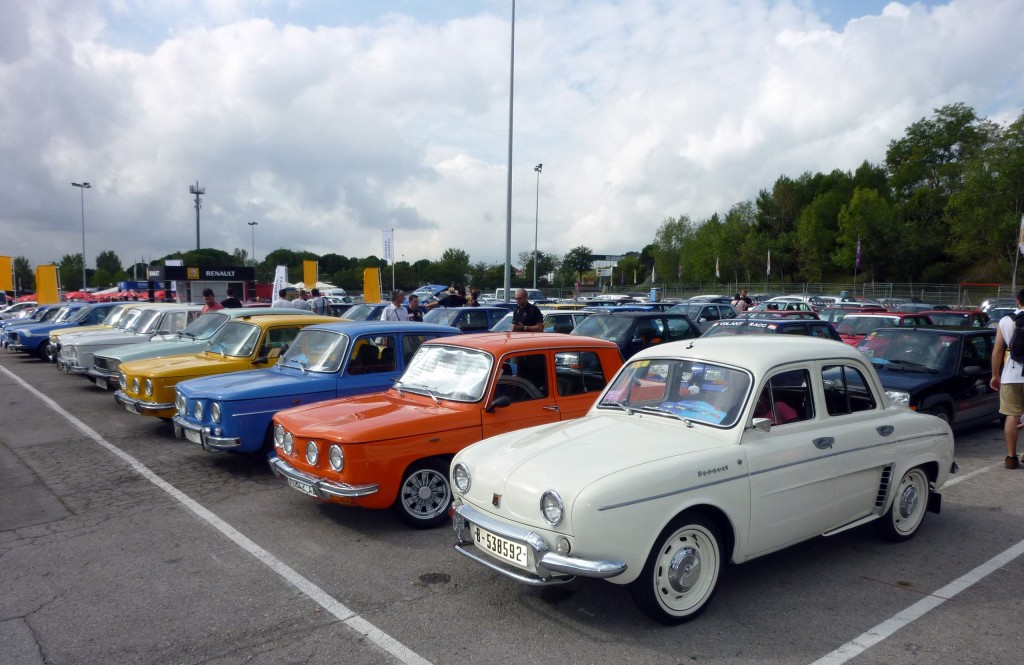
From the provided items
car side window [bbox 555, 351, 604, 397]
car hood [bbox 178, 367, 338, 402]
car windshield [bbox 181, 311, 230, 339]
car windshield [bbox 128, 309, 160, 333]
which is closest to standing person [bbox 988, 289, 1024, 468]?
car side window [bbox 555, 351, 604, 397]

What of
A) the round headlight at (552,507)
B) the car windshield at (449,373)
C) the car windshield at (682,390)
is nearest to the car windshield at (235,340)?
the car windshield at (449,373)

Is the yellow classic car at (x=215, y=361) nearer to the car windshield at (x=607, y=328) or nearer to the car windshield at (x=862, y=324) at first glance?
the car windshield at (x=607, y=328)

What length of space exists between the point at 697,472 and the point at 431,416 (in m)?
2.49

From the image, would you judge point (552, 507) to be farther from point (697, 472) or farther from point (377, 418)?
point (377, 418)

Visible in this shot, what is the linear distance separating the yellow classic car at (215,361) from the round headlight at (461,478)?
5.44 m

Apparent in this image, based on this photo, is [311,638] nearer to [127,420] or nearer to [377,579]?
[377,579]

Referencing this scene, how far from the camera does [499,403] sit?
5.74 metres

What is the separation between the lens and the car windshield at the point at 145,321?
14.5m

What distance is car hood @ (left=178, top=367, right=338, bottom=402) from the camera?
710cm

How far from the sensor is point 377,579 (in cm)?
472

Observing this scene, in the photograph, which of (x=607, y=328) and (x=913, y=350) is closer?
(x=913, y=350)

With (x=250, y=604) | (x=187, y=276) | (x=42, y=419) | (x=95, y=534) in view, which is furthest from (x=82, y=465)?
(x=187, y=276)

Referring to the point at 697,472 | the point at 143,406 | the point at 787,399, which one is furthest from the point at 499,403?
the point at 143,406

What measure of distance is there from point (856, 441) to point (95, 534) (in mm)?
5970
